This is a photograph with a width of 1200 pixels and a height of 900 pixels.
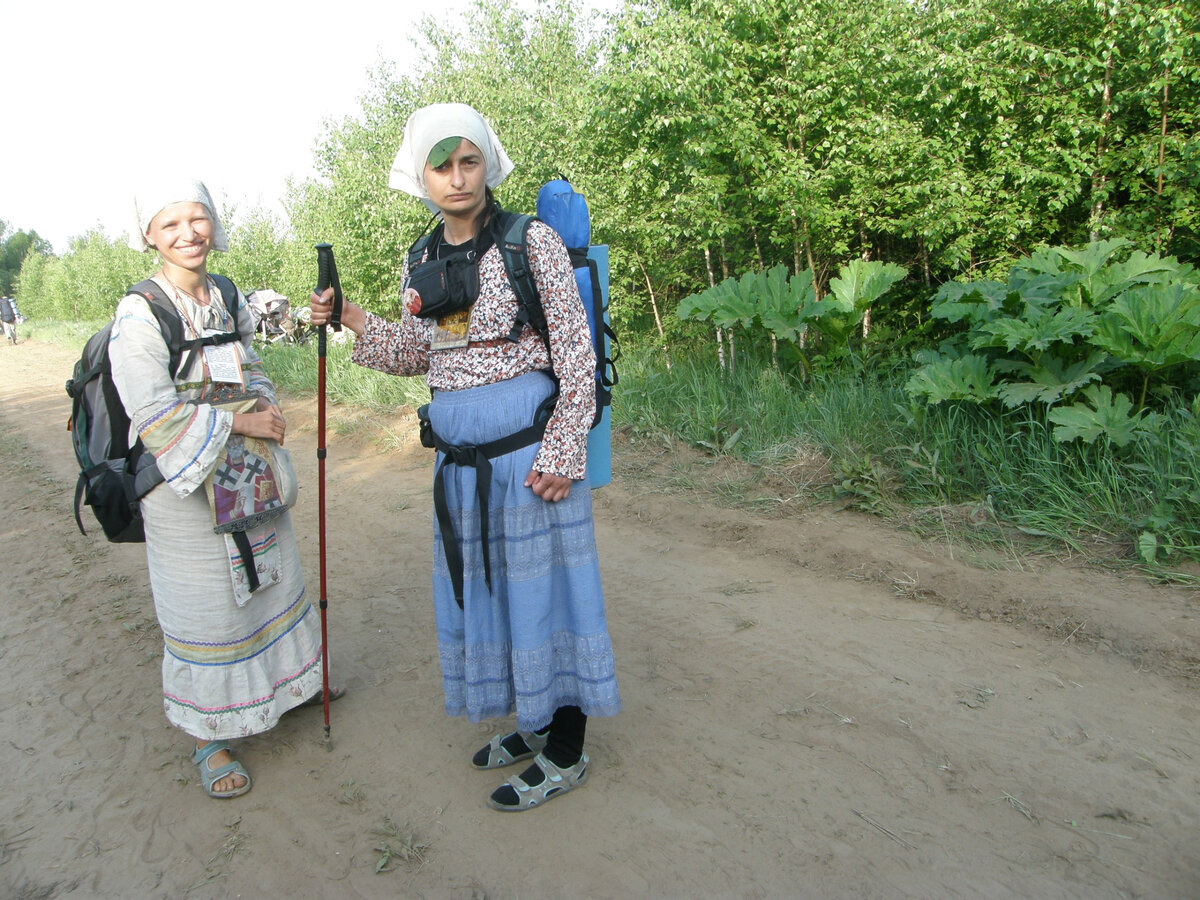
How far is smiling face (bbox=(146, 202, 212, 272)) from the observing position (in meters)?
2.62

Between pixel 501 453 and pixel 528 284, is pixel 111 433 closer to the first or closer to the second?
pixel 501 453

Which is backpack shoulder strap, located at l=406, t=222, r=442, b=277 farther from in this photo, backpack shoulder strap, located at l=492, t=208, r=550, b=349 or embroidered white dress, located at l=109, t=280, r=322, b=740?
embroidered white dress, located at l=109, t=280, r=322, b=740

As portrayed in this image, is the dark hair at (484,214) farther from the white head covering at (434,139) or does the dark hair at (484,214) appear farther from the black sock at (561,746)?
the black sock at (561,746)

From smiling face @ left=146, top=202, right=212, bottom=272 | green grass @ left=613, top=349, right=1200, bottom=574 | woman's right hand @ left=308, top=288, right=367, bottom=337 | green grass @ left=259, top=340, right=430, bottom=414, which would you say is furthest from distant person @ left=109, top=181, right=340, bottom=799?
green grass @ left=259, top=340, right=430, bottom=414

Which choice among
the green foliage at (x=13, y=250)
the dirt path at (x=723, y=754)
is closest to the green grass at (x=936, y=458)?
the dirt path at (x=723, y=754)

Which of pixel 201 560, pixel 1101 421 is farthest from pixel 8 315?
pixel 1101 421

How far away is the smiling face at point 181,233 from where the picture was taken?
8.61ft

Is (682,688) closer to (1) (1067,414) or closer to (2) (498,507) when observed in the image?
(2) (498,507)

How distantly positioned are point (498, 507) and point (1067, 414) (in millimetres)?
3537

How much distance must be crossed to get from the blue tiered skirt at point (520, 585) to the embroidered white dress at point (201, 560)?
0.81 m

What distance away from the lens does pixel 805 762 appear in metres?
2.70

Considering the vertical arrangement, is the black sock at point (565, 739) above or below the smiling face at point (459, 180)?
below

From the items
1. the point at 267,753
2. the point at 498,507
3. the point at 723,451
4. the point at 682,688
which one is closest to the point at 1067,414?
the point at 723,451

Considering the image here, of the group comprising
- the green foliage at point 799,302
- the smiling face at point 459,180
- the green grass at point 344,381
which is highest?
the smiling face at point 459,180
